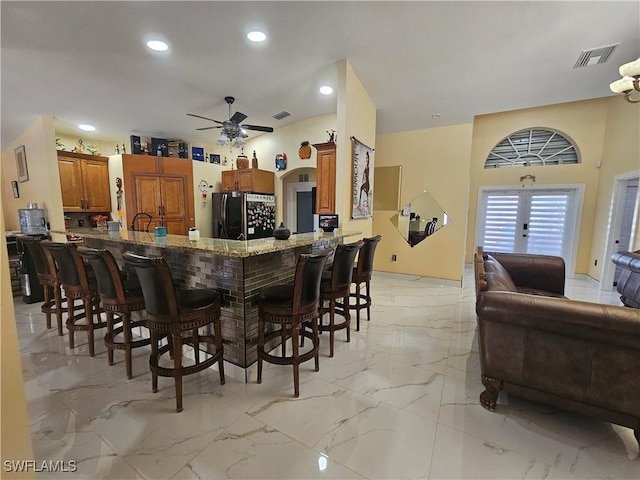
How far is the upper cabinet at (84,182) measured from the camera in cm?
545

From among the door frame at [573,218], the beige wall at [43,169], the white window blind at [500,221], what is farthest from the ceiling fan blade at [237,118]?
the door frame at [573,218]

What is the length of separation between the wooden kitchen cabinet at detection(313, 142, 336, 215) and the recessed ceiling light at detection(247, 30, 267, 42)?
1.32 meters

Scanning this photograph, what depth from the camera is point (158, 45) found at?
294 cm

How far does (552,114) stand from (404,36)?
14.5ft

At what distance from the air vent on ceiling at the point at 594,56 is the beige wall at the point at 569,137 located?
2410 mm

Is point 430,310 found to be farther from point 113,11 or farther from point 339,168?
point 113,11

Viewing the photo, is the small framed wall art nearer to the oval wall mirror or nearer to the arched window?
the oval wall mirror

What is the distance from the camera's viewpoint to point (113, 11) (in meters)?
2.44

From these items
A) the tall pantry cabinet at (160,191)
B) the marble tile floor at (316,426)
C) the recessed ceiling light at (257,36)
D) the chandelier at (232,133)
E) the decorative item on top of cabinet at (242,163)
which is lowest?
the marble tile floor at (316,426)

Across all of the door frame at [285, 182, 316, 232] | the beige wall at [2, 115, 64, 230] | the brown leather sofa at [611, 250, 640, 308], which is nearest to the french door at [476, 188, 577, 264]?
the brown leather sofa at [611, 250, 640, 308]

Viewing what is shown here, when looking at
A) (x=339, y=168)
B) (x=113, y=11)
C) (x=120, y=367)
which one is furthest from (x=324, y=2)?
(x=120, y=367)

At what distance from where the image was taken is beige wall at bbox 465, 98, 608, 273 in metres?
5.10

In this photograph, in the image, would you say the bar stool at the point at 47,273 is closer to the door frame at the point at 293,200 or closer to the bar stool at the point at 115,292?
the bar stool at the point at 115,292

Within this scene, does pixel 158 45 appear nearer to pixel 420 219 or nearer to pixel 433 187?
pixel 433 187
